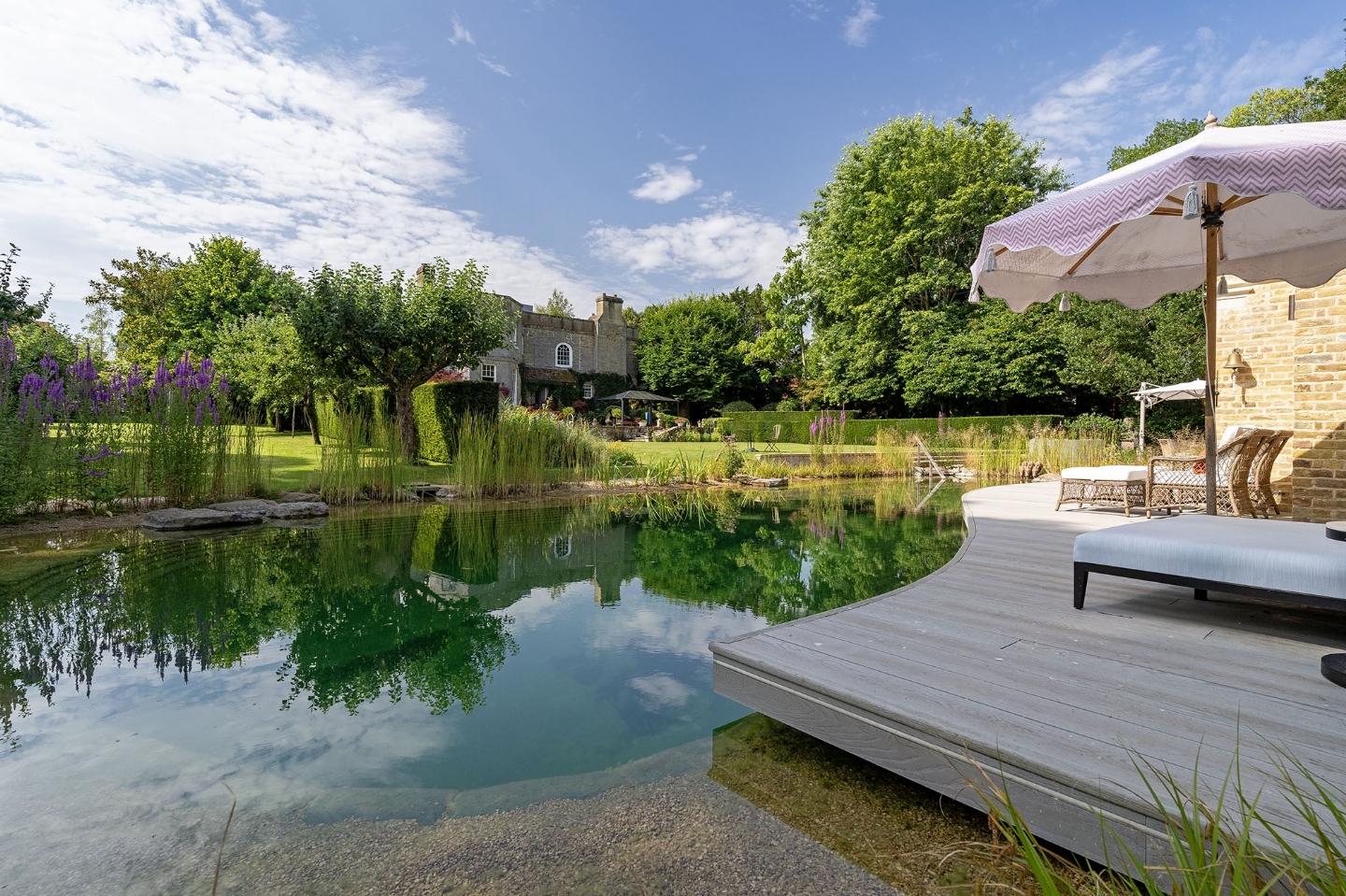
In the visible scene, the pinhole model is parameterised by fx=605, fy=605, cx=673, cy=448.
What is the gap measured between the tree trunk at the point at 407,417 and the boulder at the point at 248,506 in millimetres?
4380

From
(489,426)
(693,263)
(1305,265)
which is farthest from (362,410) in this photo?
(693,263)

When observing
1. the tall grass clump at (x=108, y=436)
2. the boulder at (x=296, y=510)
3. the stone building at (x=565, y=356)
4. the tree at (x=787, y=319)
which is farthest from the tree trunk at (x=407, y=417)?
the tree at (x=787, y=319)

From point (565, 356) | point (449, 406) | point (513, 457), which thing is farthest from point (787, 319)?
point (513, 457)

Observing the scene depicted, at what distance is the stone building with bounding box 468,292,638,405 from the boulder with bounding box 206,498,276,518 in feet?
65.0

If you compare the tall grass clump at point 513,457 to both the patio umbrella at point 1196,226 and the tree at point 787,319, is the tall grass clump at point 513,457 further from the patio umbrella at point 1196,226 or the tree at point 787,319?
the tree at point 787,319

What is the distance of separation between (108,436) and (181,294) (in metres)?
20.2

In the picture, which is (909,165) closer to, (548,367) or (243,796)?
(548,367)

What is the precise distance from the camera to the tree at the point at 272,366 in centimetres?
1172

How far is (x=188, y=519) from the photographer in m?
5.97

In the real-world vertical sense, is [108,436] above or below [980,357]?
below

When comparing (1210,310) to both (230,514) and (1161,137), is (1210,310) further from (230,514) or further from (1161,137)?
(1161,137)

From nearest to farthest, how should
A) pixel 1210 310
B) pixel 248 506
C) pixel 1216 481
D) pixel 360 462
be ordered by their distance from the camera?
pixel 1210 310 → pixel 1216 481 → pixel 248 506 → pixel 360 462

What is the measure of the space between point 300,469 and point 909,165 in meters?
20.7

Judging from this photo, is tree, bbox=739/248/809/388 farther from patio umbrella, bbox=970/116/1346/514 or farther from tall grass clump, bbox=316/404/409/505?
patio umbrella, bbox=970/116/1346/514
